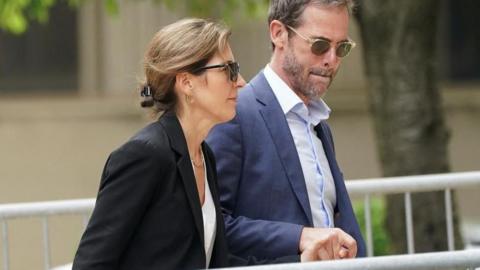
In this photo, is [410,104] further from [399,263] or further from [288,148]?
[399,263]

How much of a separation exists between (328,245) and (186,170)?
22.9 inches

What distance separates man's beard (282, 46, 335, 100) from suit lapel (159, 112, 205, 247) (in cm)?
68

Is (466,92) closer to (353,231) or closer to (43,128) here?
(43,128)

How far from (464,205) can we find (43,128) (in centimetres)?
446

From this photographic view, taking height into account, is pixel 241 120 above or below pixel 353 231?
above

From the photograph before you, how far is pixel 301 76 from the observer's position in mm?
4562

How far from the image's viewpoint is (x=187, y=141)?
4086 mm

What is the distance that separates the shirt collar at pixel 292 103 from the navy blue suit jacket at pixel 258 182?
0.16ft

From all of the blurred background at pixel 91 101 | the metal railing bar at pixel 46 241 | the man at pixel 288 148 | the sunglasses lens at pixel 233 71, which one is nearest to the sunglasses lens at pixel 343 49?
the man at pixel 288 148

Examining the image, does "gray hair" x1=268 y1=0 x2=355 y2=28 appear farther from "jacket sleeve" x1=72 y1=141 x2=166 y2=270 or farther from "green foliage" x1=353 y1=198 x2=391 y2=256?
"green foliage" x1=353 y1=198 x2=391 y2=256

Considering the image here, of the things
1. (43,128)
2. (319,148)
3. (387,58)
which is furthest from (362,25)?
(43,128)

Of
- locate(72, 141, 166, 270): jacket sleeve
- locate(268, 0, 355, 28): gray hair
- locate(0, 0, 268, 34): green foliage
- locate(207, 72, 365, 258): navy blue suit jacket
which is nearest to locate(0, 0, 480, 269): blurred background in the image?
locate(0, 0, 268, 34): green foliage

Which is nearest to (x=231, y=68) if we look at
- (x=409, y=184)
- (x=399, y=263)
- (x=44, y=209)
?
(x=399, y=263)

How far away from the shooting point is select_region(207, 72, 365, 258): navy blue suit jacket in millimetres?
4398
